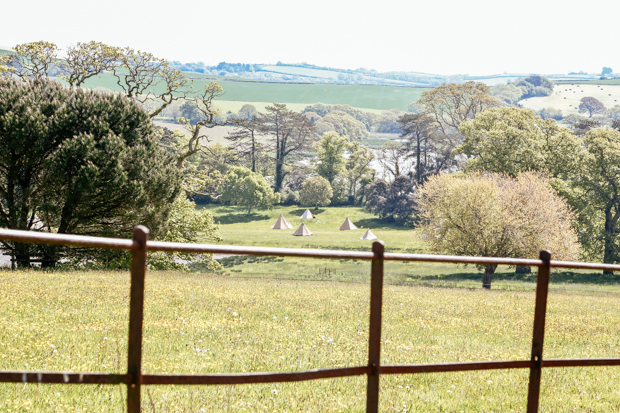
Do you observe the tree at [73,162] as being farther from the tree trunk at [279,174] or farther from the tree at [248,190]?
the tree trunk at [279,174]

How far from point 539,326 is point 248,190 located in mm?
78239

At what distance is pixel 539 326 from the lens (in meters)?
3.87

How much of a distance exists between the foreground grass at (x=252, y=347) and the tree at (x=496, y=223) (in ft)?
90.6

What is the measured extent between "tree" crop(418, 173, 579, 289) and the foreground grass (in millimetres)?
27629

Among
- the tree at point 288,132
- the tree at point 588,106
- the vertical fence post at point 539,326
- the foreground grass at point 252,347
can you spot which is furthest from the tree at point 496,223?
the tree at point 588,106

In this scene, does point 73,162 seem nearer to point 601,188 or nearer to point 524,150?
point 524,150

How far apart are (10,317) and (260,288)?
8.72 feet

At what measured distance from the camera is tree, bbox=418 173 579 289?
1261 inches

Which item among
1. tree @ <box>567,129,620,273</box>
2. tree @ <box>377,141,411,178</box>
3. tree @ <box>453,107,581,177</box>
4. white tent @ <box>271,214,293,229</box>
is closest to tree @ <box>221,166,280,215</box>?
white tent @ <box>271,214,293,229</box>

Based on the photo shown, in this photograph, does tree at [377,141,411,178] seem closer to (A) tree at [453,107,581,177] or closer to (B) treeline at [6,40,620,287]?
(B) treeline at [6,40,620,287]

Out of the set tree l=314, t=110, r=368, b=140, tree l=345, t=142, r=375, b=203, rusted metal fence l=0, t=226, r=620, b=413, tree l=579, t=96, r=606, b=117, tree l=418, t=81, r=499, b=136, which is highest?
tree l=579, t=96, r=606, b=117

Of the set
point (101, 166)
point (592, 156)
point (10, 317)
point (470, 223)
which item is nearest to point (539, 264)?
point (10, 317)

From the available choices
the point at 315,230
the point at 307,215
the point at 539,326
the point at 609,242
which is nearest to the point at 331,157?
the point at 307,215

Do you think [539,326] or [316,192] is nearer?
[539,326]
